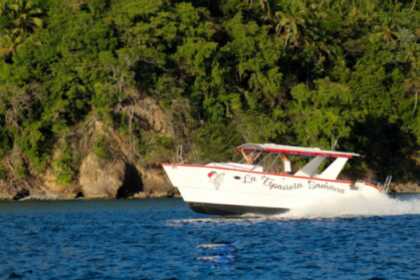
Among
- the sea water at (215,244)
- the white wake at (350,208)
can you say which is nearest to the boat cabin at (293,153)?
the white wake at (350,208)

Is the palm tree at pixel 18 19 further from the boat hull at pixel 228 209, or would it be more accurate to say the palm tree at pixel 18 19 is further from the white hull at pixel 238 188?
the boat hull at pixel 228 209

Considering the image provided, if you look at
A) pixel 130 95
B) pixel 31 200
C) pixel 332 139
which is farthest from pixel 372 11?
pixel 31 200

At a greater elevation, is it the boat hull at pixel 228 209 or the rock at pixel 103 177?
the rock at pixel 103 177

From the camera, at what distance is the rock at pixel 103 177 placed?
204 feet

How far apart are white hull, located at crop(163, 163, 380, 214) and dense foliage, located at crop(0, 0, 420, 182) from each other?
71.8 ft

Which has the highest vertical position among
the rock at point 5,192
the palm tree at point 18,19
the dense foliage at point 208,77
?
the palm tree at point 18,19

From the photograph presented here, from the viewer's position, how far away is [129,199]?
2403 inches

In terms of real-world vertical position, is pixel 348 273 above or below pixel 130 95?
below

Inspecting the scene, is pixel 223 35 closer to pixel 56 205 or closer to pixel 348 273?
pixel 56 205

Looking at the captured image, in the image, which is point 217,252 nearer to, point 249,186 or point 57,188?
point 249,186

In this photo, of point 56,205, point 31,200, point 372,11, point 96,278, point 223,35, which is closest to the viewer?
point 96,278

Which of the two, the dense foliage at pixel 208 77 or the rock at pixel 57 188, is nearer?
the rock at pixel 57 188

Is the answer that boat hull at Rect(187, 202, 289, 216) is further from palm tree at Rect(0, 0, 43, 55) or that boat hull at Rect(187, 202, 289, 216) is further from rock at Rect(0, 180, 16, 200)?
palm tree at Rect(0, 0, 43, 55)

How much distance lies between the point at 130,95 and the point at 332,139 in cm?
1352
